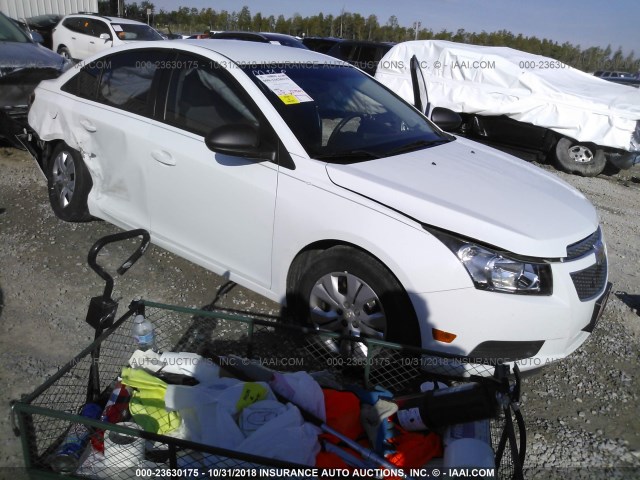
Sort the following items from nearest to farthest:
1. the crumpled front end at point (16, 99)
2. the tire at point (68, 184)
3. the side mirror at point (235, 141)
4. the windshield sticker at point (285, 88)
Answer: the side mirror at point (235, 141)
the windshield sticker at point (285, 88)
the tire at point (68, 184)
the crumpled front end at point (16, 99)

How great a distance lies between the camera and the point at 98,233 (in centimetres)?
462

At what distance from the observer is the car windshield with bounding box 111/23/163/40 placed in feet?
48.0

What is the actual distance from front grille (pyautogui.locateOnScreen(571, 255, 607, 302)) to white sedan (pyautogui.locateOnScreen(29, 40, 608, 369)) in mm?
13

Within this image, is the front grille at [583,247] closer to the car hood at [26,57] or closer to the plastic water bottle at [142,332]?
the plastic water bottle at [142,332]

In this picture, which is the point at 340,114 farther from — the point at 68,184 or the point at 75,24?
the point at 75,24

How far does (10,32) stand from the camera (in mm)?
7637

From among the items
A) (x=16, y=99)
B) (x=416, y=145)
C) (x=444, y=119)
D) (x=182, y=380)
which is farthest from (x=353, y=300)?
(x=16, y=99)

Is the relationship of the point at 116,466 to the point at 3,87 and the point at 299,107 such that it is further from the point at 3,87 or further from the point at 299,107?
the point at 3,87

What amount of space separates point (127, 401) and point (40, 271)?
223 cm

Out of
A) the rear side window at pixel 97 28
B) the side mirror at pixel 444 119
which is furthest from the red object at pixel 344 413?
the rear side window at pixel 97 28

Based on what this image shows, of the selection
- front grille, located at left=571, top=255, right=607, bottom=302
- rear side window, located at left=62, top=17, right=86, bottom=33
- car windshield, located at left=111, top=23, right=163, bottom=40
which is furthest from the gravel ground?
rear side window, located at left=62, top=17, right=86, bottom=33

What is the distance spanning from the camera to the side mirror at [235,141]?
9.71 ft

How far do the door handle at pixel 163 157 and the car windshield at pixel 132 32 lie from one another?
41.7ft

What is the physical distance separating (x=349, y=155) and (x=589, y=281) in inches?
56.5
